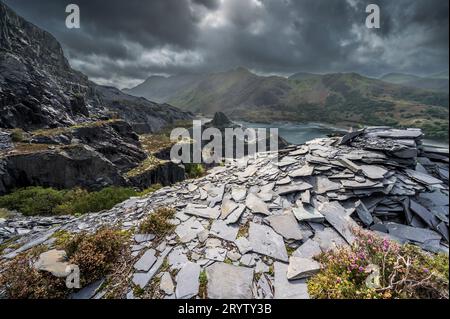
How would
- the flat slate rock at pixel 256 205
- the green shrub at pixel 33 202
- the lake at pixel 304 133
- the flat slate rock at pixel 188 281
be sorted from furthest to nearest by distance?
the lake at pixel 304 133 < the green shrub at pixel 33 202 < the flat slate rock at pixel 256 205 < the flat slate rock at pixel 188 281

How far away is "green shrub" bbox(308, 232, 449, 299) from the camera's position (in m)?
3.02

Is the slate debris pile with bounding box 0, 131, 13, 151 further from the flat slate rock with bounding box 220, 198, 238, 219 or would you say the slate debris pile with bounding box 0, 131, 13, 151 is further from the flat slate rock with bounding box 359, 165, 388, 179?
the flat slate rock with bounding box 359, 165, 388, 179

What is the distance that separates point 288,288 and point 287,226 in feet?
5.68

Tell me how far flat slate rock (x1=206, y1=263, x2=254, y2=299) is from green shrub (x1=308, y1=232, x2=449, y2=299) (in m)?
1.13

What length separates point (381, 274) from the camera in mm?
3275

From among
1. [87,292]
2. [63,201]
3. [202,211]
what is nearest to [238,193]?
[202,211]

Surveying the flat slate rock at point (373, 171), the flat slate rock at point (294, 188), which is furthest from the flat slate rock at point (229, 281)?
the flat slate rock at point (373, 171)

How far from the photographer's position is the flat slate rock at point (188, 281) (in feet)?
11.4

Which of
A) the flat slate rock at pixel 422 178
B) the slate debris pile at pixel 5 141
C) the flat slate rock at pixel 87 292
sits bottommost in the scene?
the flat slate rock at pixel 87 292

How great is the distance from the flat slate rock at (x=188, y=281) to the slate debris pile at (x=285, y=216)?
19 mm

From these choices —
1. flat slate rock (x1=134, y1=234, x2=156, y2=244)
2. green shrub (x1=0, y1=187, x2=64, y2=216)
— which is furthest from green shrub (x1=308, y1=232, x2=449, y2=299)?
green shrub (x1=0, y1=187, x2=64, y2=216)

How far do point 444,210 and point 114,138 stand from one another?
121ft

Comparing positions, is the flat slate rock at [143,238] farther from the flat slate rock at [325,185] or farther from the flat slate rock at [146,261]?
the flat slate rock at [325,185]
